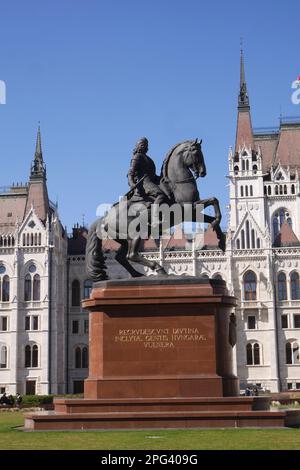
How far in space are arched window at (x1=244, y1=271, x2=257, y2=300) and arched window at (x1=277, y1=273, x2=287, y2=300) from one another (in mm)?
2892

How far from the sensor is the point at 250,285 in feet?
292

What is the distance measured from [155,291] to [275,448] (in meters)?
8.75

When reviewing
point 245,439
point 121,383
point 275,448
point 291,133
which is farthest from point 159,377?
point 291,133

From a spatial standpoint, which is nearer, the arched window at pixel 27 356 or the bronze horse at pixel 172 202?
the bronze horse at pixel 172 202

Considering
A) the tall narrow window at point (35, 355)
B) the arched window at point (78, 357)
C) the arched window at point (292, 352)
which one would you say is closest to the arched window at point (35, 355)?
the tall narrow window at point (35, 355)

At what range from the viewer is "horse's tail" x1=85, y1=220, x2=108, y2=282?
2805 cm

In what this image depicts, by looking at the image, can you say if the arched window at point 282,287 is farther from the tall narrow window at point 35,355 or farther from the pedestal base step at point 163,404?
the pedestal base step at point 163,404

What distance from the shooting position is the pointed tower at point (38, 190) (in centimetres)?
9300

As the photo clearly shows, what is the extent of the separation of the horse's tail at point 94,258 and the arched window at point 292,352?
62.3 meters

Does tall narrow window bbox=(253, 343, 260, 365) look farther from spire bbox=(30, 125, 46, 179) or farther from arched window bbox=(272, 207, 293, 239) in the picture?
spire bbox=(30, 125, 46, 179)

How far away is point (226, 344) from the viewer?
25.2m
